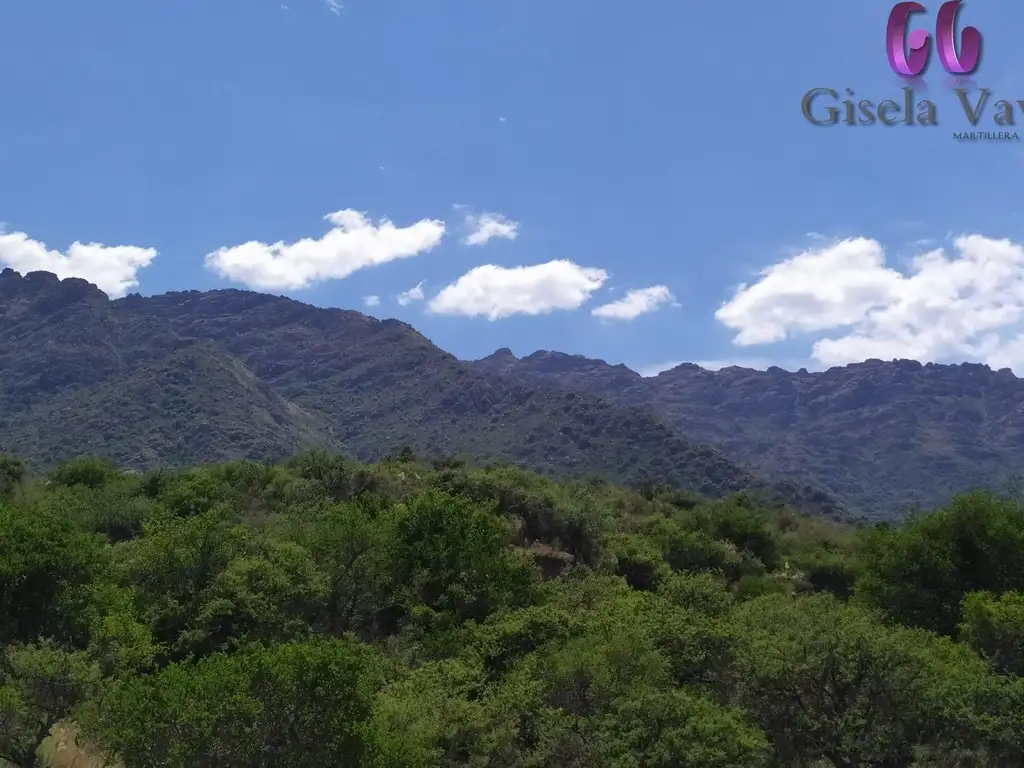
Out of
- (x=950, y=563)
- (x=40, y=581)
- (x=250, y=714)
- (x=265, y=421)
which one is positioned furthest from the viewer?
(x=265, y=421)

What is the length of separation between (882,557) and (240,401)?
5572 inches

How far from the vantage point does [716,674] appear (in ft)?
66.1

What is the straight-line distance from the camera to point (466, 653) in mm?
23875

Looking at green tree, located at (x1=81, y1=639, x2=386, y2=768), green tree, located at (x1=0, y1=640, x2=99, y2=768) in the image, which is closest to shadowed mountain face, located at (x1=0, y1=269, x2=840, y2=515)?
green tree, located at (x1=0, y1=640, x2=99, y2=768)

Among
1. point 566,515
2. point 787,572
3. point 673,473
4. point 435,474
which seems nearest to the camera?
point 566,515

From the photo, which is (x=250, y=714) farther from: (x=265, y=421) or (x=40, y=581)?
(x=265, y=421)

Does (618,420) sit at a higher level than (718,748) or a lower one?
higher

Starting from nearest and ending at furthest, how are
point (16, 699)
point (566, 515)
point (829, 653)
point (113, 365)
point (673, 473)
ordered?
point (16, 699) < point (829, 653) < point (566, 515) < point (673, 473) < point (113, 365)

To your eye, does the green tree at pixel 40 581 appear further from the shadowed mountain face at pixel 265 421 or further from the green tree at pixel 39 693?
the shadowed mountain face at pixel 265 421

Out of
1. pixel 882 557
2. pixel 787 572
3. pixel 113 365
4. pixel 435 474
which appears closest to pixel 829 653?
pixel 882 557

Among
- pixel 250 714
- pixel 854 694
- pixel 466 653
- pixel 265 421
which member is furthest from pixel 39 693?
pixel 265 421

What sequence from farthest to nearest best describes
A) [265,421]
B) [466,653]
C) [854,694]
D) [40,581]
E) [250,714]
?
[265,421] → [40,581] → [466,653] → [854,694] → [250,714]

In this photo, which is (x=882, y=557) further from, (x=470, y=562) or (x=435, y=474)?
(x=435, y=474)

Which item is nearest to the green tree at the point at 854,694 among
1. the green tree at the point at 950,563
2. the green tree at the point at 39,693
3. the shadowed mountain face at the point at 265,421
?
the green tree at the point at 39,693
